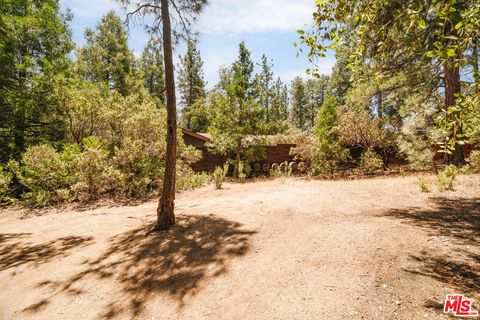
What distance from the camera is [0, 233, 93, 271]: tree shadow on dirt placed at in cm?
482

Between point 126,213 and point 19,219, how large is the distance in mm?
4055

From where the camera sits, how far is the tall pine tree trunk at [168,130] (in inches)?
215

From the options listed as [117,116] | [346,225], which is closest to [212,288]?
[346,225]

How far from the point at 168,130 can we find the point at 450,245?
559 cm

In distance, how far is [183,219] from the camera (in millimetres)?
6117

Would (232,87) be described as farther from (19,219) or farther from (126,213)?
(19,219)

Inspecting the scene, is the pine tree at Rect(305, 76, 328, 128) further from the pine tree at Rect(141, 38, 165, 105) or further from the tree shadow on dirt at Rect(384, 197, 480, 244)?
the tree shadow on dirt at Rect(384, 197, 480, 244)

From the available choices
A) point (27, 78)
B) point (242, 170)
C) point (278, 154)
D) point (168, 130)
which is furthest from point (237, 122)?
point (27, 78)

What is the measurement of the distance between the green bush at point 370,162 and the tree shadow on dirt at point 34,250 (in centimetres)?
1295

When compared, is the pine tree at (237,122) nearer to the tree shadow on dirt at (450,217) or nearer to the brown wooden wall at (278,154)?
the brown wooden wall at (278,154)

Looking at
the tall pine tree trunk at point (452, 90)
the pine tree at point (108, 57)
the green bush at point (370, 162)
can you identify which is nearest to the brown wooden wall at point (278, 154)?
the green bush at point (370, 162)

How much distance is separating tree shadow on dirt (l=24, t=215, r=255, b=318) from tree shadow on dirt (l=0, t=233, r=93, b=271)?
93 cm

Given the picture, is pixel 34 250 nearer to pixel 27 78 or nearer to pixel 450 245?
pixel 450 245

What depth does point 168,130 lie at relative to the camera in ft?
18.1
